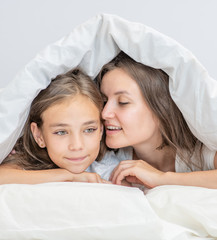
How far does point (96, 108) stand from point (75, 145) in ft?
0.61

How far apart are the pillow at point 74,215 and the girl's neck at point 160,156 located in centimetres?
59

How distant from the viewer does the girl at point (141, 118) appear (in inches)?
57.1

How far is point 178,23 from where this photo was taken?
2129mm

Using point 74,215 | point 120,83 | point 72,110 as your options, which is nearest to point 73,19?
point 120,83

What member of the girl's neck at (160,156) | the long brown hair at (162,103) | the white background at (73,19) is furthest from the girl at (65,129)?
the white background at (73,19)

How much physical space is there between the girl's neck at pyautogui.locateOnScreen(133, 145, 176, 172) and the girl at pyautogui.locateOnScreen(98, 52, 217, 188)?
10cm

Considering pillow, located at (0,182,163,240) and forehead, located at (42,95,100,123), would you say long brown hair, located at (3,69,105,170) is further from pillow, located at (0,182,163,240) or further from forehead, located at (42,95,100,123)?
pillow, located at (0,182,163,240)

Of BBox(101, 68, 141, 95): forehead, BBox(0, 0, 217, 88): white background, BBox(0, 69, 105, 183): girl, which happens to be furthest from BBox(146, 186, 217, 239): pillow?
BBox(0, 0, 217, 88): white background

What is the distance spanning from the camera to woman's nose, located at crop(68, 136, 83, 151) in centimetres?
135

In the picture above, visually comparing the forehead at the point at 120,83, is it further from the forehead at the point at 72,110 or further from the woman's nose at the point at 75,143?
the woman's nose at the point at 75,143

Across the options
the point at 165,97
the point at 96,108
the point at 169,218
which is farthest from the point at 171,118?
the point at 169,218

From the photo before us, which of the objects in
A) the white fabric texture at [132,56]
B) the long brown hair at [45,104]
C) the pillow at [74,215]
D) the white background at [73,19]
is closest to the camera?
the pillow at [74,215]

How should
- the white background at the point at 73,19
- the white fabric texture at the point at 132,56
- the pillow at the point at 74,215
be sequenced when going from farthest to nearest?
the white background at the point at 73,19 → the white fabric texture at the point at 132,56 → the pillow at the point at 74,215

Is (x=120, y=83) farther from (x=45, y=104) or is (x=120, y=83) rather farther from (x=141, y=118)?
(x=45, y=104)
